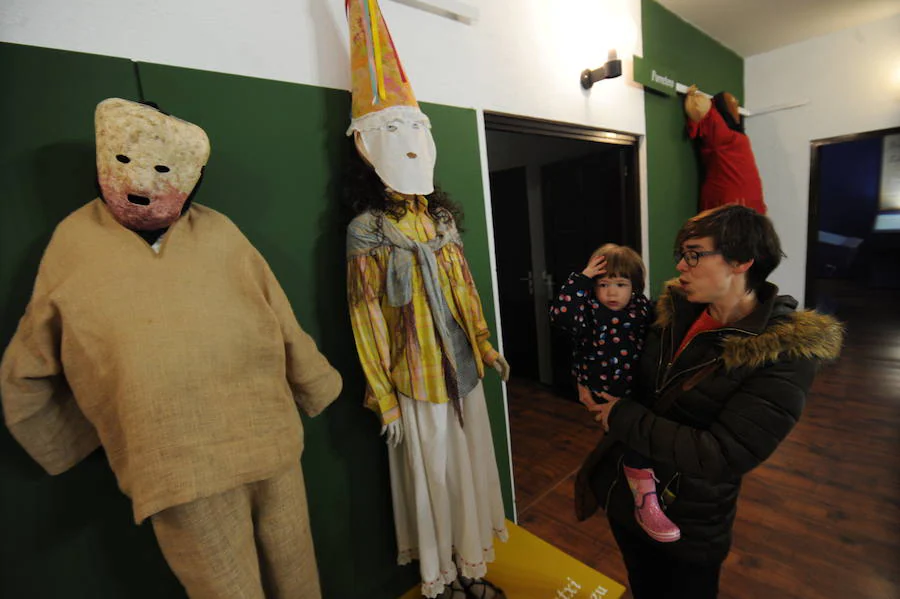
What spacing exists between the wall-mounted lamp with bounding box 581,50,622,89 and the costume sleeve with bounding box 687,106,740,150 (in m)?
1.23

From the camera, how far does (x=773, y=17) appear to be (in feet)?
10.1

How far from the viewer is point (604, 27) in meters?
2.34

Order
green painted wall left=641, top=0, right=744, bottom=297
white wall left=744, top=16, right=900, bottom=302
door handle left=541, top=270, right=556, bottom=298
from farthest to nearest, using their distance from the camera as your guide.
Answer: door handle left=541, top=270, right=556, bottom=298, white wall left=744, top=16, right=900, bottom=302, green painted wall left=641, top=0, right=744, bottom=297

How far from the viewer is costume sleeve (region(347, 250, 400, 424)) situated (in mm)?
1225

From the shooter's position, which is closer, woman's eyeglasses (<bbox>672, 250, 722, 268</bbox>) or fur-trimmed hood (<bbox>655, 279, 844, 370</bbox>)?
fur-trimmed hood (<bbox>655, 279, 844, 370</bbox>)

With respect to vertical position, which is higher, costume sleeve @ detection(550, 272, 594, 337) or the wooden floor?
costume sleeve @ detection(550, 272, 594, 337)

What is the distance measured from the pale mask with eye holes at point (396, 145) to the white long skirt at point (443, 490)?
0.64 m

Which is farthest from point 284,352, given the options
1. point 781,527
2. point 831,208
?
point 831,208

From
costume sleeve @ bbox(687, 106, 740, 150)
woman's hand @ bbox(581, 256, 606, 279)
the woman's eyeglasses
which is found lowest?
woman's hand @ bbox(581, 256, 606, 279)

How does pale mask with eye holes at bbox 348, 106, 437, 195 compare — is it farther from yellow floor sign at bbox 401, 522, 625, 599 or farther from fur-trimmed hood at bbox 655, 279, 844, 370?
yellow floor sign at bbox 401, 522, 625, 599

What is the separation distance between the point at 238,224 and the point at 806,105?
15.1 ft

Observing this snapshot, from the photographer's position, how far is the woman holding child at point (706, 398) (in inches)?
34.3

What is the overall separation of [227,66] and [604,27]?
6.83 ft

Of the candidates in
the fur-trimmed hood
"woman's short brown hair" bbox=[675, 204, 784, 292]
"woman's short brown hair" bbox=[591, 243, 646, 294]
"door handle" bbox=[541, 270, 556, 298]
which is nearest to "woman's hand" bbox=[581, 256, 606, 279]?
"woman's short brown hair" bbox=[591, 243, 646, 294]
